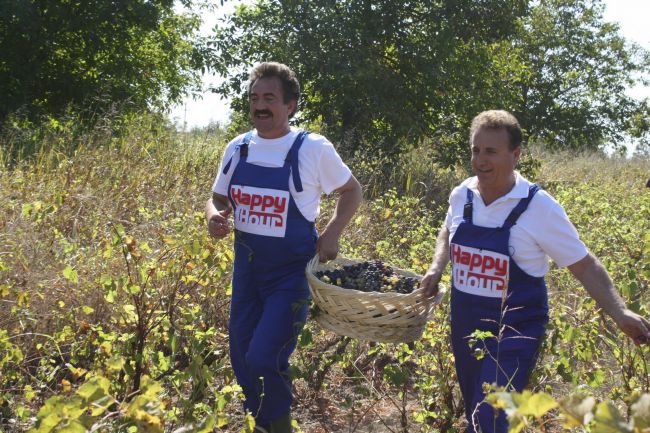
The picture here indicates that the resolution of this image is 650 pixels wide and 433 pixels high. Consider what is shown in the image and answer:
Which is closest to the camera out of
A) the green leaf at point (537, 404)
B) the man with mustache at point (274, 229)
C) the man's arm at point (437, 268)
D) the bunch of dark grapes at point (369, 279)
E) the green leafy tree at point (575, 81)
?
the green leaf at point (537, 404)

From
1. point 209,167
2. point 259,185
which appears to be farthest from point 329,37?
point 259,185

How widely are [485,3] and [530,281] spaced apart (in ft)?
32.5

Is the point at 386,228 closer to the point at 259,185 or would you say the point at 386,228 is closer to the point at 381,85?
the point at 259,185

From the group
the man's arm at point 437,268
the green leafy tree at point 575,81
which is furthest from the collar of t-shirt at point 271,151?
the green leafy tree at point 575,81

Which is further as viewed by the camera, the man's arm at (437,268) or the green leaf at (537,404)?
the man's arm at (437,268)

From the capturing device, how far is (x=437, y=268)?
3.41 meters

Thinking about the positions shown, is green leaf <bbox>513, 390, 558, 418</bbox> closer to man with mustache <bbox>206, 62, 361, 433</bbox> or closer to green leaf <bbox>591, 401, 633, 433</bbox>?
green leaf <bbox>591, 401, 633, 433</bbox>

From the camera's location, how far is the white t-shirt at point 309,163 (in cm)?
362

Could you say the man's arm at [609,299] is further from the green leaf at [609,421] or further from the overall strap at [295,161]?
the green leaf at [609,421]

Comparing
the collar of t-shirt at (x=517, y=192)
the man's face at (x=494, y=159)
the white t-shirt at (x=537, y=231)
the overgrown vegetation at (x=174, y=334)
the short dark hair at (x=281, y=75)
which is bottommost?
the overgrown vegetation at (x=174, y=334)

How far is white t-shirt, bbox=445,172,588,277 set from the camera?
3066mm

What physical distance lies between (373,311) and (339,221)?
0.61 m

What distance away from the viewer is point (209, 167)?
327 inches

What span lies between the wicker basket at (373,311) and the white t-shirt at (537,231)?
414mm
